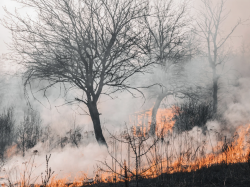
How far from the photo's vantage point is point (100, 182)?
3.83 meters

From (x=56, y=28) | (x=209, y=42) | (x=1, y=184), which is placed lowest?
(x=1, y=184)

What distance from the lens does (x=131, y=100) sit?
48.8 ft

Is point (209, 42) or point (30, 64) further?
point (209, 42)

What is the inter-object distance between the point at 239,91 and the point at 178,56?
13.7 m

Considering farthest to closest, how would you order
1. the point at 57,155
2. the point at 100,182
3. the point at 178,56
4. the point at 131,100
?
1. the point at 131,100
2. the point at 178,56
3. the point at 57,155
4. the point at 100,182

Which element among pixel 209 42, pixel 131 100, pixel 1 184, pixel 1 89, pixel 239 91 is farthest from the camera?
pixel 239 91

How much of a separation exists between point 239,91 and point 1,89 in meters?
24.1

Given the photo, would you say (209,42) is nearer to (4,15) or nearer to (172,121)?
(172,121)

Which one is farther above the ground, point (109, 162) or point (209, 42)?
point (209, 42)

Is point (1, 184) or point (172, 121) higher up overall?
point (172, 121)

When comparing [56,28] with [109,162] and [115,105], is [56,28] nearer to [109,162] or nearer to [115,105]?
[109,162]

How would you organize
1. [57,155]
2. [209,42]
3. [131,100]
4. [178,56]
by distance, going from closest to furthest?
[57,155]
[178,56]
[209,42]
[131,100]

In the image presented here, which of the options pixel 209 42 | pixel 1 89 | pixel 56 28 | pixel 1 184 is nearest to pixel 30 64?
pixel 56 28

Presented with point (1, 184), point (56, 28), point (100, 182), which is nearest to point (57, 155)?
point (1, 184)
